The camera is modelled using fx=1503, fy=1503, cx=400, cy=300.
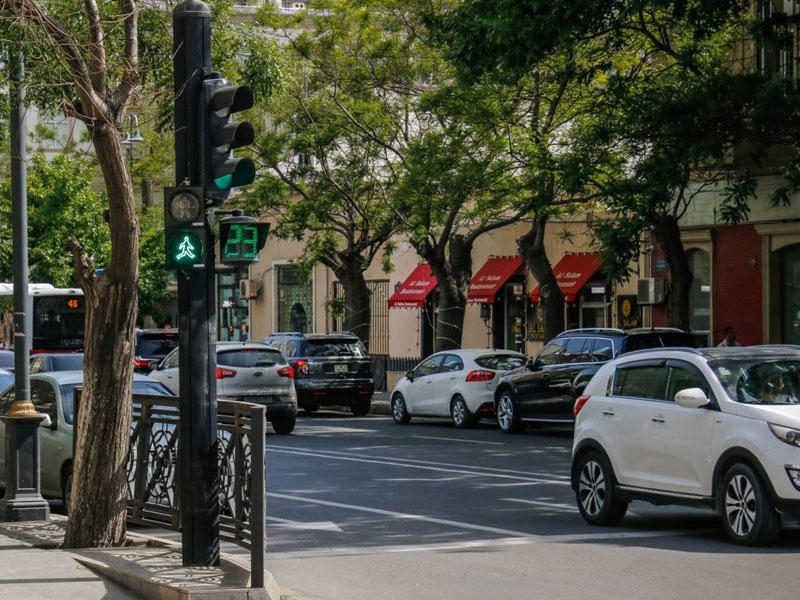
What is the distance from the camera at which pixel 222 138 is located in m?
10.1

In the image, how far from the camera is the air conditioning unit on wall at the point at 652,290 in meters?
33.8

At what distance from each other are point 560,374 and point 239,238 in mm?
16727

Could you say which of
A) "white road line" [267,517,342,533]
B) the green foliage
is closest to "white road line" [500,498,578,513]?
"white road line" [267,517,342,533]

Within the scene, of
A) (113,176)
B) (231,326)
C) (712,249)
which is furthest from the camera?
(231,326)

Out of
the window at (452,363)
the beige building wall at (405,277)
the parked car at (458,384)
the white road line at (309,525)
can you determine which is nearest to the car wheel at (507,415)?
the parked car at (458,384)

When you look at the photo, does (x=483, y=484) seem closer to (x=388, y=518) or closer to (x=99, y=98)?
(x=388, y=518)

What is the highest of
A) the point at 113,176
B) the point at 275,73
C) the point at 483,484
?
the point at 275,73

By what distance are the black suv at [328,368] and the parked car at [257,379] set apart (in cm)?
541

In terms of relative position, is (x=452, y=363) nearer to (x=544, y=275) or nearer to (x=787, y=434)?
(x=544, y=275)

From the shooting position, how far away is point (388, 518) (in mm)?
14516

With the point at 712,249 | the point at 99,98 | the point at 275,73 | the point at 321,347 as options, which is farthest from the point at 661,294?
the point at 99,98

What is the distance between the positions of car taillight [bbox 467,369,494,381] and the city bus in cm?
1497

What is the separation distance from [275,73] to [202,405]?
245 inches

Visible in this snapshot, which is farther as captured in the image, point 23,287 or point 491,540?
point 23,287
